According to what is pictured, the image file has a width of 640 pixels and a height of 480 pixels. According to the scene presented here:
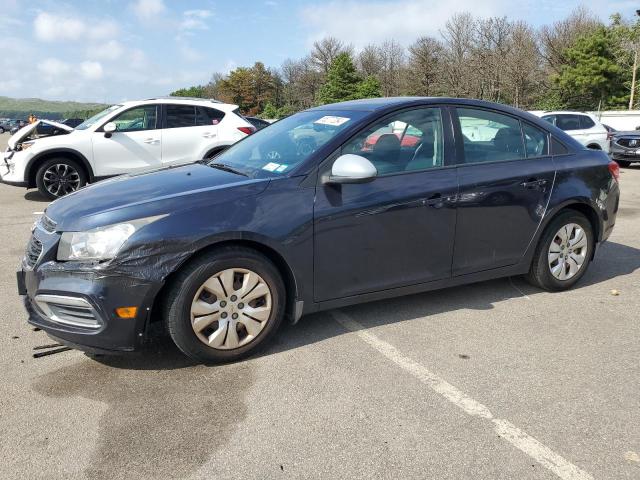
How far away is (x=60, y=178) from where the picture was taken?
934 cm

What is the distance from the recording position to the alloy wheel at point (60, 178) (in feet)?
30.3

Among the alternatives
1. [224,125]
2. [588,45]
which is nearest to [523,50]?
[588,45]

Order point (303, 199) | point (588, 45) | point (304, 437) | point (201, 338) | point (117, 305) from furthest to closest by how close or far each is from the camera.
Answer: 1. point (588, 45)
2. point (303, 199)
3. point (201, 338)
4. point (117, 305)
5. point (304, 437)

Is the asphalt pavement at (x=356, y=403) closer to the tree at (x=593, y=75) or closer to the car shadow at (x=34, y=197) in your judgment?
the car shadow at (x=34, y=197)

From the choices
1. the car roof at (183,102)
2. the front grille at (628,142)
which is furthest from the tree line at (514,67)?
the car roof at (183,102)

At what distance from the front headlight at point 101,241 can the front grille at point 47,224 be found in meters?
0.25

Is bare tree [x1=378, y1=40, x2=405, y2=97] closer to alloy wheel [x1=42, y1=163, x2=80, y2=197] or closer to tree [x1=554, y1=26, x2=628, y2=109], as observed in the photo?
tree [x1=554, y1=26, x2=628, y2=109]

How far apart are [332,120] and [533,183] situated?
1733 mm


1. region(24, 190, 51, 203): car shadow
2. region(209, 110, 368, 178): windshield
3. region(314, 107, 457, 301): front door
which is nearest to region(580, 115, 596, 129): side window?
region(314, 107, 457, 301): front door

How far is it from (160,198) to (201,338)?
0.88 metres

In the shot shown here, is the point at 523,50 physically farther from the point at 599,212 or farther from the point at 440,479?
the point at 440,479

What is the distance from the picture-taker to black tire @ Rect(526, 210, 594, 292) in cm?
463

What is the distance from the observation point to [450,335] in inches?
153

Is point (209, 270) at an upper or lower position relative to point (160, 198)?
lower
